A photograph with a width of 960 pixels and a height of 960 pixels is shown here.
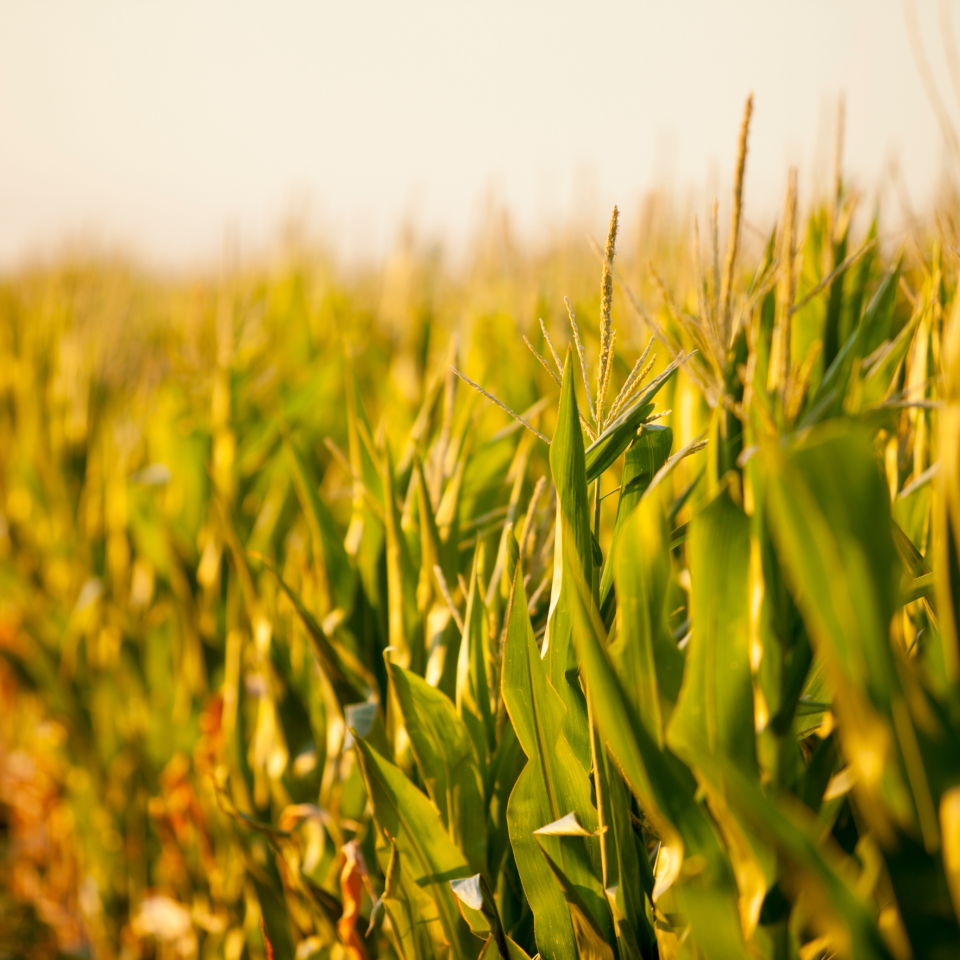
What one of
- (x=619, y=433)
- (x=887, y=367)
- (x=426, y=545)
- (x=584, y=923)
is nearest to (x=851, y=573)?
(x=619, y=433)

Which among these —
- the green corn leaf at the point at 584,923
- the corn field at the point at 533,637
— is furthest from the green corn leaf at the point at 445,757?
the green corn leaf at the point at 584,923

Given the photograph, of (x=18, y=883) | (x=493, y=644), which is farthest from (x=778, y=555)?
(x=18, y=883)

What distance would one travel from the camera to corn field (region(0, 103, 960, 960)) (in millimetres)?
365

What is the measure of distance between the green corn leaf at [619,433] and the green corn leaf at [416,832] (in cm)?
31

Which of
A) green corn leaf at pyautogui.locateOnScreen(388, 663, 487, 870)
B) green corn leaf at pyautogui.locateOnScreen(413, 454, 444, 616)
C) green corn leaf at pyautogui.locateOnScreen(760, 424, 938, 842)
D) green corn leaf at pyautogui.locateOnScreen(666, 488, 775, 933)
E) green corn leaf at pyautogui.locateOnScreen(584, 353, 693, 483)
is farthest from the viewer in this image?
green corn leaf at pyautogui.locateOnScreen(413, 454, 444, 616)

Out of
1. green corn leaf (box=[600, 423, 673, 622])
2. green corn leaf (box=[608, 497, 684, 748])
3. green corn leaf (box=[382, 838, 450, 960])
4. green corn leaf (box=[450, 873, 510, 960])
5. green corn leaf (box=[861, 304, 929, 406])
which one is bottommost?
green corn leaf (box=[382, 838, 450, 960])

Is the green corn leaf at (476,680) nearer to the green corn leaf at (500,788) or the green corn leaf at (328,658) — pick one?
the green corn leaf at (500,788)

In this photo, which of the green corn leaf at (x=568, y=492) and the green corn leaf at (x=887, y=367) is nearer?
the green corn leaf at (x=568, y=492)

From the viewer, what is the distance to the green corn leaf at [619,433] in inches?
21.7

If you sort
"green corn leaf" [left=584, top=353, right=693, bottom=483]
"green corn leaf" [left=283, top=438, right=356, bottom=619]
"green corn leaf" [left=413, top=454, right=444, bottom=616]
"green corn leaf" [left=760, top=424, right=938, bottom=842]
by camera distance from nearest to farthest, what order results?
"green corn leaf" [left=760, top=424, right=938, bottom=842] < "green corn leaf" [left=584, top=353, right=693, bottom=483] < "green corn leaf" [left=413, top=454, right=444, bottom=616] < "green corn leaf" [left=283, top=438, right=356, bottom=619]

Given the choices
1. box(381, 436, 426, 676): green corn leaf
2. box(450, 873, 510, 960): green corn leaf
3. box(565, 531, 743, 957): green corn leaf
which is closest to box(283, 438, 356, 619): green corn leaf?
box(381, 436, 426, 676): green corn leaf

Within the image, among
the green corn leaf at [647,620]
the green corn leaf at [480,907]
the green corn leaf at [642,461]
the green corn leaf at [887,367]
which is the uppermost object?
the green corn leaf at [887,367]

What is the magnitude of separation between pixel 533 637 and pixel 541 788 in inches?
5.0

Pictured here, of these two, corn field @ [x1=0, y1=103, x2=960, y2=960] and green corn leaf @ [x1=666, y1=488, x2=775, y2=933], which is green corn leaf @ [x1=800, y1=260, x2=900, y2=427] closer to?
corn field @ [x1=0, y1=103, x2=960, y2=960]
